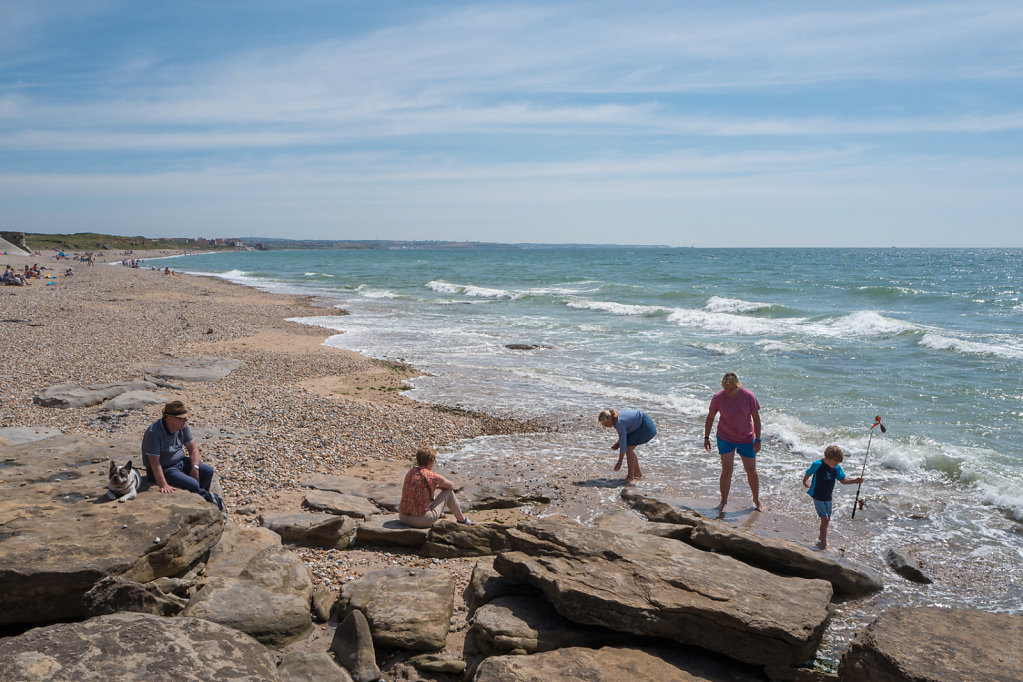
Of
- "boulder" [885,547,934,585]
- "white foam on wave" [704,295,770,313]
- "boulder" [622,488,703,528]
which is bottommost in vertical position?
"boulder" [885,547,934,585]

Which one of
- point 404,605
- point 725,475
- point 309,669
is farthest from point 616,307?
point 309,669

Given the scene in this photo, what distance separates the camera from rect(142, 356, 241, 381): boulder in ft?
49.0

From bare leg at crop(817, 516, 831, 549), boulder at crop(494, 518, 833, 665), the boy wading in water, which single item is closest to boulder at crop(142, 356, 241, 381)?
boulder at crop(494, 518, 833, 665)

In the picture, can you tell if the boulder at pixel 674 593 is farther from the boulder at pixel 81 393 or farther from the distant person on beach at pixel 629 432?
the boulder at pixel 81 393

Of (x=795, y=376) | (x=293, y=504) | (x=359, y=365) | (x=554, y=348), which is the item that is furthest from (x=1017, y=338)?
(x=293, y=504)

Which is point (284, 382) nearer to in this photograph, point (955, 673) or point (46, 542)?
point (46, 542)

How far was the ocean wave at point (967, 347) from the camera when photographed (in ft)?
68.1

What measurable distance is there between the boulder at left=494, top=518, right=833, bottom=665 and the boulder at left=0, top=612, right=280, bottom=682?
227 centimetres

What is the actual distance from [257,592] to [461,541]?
229cm

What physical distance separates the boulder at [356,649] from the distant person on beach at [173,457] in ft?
8.45

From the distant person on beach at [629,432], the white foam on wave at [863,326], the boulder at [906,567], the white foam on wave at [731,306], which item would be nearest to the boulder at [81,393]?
the distant person on beach at [629,432]

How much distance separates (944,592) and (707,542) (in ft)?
8.96

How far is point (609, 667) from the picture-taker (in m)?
4.94

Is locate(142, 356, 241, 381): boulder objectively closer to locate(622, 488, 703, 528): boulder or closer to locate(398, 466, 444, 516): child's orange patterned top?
locate(398, 466, 444, 516): child's orange patterned top
